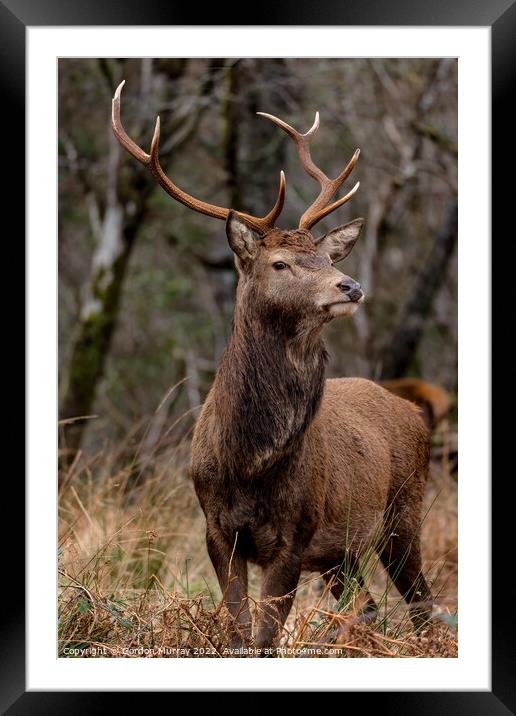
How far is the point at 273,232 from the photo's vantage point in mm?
6375

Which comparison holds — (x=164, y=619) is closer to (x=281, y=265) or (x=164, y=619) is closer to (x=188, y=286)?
(x=281, y=265)

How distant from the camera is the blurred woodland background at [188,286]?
6.81 m

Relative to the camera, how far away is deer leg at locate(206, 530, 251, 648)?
605cm

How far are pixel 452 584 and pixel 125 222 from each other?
601cm

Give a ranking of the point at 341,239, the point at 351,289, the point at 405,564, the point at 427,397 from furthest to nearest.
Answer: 1. the point at 427,397
2. the point at 405,564
3. the point at 341,239
4. the point at 351,289

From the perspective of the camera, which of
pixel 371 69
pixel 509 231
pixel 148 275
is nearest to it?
pixel 509 231

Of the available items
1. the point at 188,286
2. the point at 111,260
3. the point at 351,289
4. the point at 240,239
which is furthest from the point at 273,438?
the point at 188,286

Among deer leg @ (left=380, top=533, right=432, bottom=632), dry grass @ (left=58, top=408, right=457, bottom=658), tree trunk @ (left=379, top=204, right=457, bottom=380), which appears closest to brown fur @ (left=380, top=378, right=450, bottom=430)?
tree trunk @ (left=379, top=204, right=457, bottom=380)

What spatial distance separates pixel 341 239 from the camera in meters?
6.73
